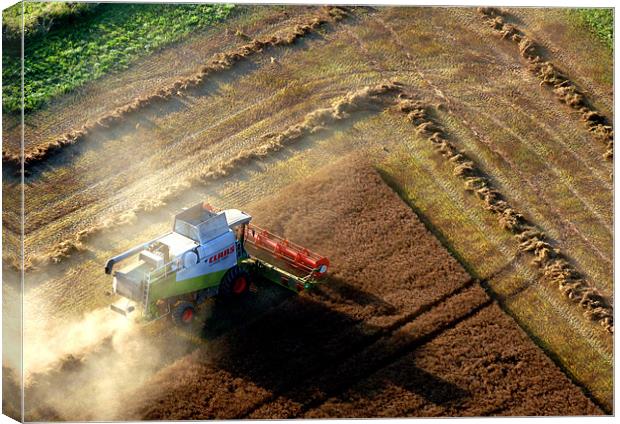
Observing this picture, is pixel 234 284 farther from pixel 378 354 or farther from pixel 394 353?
pixel 394 353

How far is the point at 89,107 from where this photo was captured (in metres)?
43.1

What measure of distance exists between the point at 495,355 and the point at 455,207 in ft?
25.2

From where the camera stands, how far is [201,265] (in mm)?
34438

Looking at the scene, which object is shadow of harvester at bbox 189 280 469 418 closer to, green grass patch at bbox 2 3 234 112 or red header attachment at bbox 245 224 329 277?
red header attachment at bbox 245 224 329 277

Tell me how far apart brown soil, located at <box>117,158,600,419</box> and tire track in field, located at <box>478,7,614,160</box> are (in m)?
9.41

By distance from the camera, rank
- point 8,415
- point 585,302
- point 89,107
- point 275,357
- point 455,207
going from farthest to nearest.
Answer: point 89,107 < point 455,207 < point 585,302 < point 275,357 < point 8,415

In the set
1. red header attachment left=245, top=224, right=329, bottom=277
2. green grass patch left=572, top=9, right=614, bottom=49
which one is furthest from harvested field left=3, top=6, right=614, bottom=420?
red header attachment left=245, top=224, right=329, bottom=277

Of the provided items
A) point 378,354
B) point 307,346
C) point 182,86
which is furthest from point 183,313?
point 182,86

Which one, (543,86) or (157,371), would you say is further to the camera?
(543,86)

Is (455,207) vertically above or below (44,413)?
above

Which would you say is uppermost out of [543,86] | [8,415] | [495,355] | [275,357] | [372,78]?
[543,86]

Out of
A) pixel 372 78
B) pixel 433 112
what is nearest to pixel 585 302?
pixel 433 112

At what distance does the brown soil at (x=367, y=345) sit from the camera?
107ft

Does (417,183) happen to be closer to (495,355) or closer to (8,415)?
(495,355)
